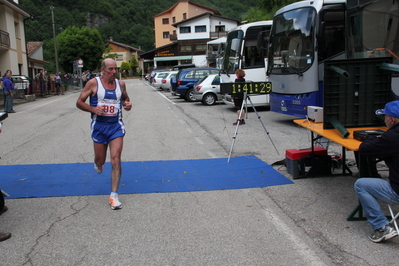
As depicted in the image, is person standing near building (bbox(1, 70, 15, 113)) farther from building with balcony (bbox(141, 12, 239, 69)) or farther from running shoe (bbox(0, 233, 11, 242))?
building with balcony (bbox(141, 12, 239, 69))

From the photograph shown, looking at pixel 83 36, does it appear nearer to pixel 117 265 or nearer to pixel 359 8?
pixel 359 8

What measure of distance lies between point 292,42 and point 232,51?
5.22 m

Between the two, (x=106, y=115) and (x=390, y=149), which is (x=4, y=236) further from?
(x=390, y=149)

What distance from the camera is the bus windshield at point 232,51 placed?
16.2m

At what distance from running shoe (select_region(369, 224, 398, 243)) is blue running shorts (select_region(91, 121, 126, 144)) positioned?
331 cm

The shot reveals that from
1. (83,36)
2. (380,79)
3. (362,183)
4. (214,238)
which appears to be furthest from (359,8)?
(83,36)

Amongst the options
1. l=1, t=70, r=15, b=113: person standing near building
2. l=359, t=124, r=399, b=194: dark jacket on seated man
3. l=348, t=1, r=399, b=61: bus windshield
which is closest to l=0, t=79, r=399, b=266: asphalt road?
l=359, t=124, r=399, b=194: dark jacket on seated man

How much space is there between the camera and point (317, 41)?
10.9 m

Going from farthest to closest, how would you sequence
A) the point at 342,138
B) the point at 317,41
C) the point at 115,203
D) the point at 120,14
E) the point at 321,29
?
the point at 120,14 → the point at 317,41 → the point at 321,29 → the point at 115,203 → the point at 342,138

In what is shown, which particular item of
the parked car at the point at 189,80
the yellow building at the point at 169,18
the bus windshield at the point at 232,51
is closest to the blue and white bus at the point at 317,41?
the bus windshield at the point at 232,51

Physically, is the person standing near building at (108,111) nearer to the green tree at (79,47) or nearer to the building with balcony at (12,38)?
the building with balcony at (12,38)

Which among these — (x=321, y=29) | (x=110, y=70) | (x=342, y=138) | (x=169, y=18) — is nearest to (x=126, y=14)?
(x=169, y=18)

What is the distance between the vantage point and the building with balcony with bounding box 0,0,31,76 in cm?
3200

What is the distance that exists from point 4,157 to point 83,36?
5701 cm
